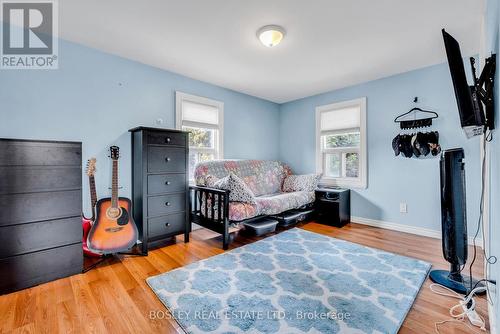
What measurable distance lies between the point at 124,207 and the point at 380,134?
353 centimetres

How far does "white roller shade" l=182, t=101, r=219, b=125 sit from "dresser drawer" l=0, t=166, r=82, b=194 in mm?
1637

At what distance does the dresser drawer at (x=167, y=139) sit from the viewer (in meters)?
2.49

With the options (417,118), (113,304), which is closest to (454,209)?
(417,118)

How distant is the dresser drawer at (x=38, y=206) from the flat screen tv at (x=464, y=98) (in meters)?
2.83

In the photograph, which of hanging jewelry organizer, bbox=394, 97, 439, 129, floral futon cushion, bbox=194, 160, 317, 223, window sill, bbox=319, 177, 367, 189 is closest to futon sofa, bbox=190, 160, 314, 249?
floral futon cushion, bbox=194, 160, 317, 223

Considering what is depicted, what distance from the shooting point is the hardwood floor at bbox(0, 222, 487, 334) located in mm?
1368

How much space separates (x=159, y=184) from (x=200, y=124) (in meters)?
1.25

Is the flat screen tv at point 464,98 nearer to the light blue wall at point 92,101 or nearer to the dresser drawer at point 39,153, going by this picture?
the dresser drawer at point 39,153

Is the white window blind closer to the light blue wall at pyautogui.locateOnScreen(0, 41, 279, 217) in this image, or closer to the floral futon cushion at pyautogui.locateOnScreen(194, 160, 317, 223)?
the light blue wall at pyautogui.locateOnScreen(0, 41, 279, 217)

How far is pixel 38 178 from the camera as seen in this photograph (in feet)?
5.96

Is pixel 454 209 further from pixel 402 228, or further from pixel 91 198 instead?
pixel 91 198

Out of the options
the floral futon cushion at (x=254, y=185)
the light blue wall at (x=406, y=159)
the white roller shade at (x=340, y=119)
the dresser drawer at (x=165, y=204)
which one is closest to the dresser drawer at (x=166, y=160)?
the dresser drawer at (x=165, y=204)

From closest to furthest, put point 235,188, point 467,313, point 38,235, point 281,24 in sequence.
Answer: point 467,313 → point 38,235 → point 281,24 → point 235,188

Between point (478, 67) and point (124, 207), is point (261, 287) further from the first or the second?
point (478, 67)
